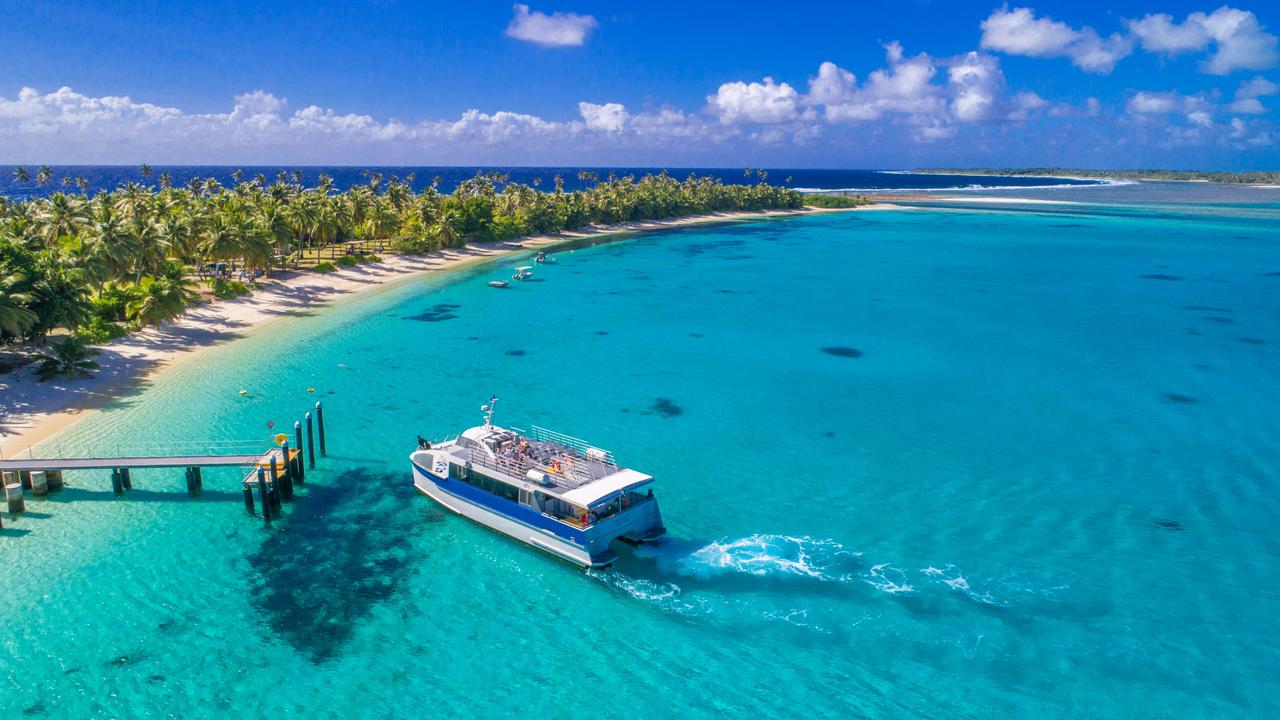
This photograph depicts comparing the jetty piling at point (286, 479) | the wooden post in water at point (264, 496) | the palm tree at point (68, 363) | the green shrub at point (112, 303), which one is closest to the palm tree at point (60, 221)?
the green shrub at point (112, 303)

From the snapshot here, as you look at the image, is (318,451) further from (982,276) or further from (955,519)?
(982,276)

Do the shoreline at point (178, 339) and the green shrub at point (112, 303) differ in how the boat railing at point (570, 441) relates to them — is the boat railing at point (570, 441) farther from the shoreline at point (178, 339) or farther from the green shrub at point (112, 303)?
the green shrub at point (112, 303)

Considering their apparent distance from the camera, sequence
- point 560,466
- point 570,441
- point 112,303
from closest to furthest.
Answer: point 560,466, point 570,441, point 112,303

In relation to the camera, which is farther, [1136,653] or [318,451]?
[318,451]

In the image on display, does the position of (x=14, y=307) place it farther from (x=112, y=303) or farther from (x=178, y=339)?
(x=112, y=303)

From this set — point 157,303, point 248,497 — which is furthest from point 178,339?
point 248,497

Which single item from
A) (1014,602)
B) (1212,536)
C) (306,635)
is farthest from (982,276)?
(306,635)
